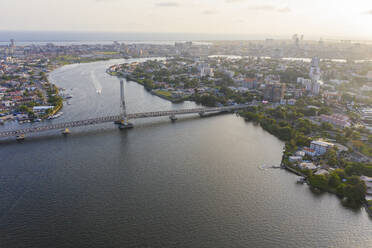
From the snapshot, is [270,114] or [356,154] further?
[270,114]

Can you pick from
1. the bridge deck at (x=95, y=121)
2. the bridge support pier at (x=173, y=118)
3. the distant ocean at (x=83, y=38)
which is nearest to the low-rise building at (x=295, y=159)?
the bridge support pier at (x=173, y=118)

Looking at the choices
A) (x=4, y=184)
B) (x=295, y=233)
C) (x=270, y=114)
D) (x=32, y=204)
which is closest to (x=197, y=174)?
(x=295, y=233)

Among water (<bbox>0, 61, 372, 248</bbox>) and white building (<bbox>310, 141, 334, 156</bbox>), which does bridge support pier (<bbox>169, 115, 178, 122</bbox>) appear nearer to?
water (<bbox>0, 61, 372, 248</bbox>)

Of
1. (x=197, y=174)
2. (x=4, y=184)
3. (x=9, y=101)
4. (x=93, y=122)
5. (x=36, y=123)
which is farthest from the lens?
(x=9, y=101)

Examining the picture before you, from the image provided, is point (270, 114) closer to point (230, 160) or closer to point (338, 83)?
point (230, 160)

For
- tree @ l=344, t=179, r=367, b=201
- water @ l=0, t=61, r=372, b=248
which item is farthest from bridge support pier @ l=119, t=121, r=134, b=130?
tree @ l=344, t=179, r=367, b=201

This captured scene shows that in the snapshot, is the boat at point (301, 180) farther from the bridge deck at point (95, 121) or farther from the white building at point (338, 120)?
the bridge deck at point (95, 121)

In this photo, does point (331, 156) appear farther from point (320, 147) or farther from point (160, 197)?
point (160, 197)

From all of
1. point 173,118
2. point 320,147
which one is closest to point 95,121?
point 173,118
